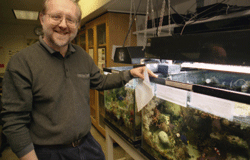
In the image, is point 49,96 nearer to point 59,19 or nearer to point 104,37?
point 59,19

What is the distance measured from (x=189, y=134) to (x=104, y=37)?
229 cm

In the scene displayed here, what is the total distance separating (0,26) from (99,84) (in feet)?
18.6

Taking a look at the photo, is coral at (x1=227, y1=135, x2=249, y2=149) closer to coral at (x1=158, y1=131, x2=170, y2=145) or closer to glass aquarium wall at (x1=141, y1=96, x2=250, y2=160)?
glass aquarium wall at (x1=141, y1=96, x2=250, y2=160)

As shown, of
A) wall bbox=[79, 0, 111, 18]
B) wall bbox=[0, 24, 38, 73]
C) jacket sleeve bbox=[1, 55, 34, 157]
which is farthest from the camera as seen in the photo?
wall bbox=[0, 24, 38, 73]

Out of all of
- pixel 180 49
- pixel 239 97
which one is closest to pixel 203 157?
pixel 239 97

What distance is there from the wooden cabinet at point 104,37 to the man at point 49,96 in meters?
1.50

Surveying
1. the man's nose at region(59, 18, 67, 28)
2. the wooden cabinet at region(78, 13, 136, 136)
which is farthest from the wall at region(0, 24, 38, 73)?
the man's nose at region(59, 18, 67, 28)

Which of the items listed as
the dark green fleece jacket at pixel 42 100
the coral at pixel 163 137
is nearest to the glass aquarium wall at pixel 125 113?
the coral at pixel 163 137

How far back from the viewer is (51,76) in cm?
100

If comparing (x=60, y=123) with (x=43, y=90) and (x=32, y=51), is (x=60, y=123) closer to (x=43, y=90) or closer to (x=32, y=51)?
(x=43, y=90)

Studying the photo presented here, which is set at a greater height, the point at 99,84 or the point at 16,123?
the point at 99,84

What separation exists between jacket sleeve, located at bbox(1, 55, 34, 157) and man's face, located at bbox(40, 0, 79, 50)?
241 millimetres

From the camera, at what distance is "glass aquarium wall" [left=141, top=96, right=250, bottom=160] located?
0.69 meters

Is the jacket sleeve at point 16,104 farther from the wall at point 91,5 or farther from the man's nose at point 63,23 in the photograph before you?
the wall at point 91,5
